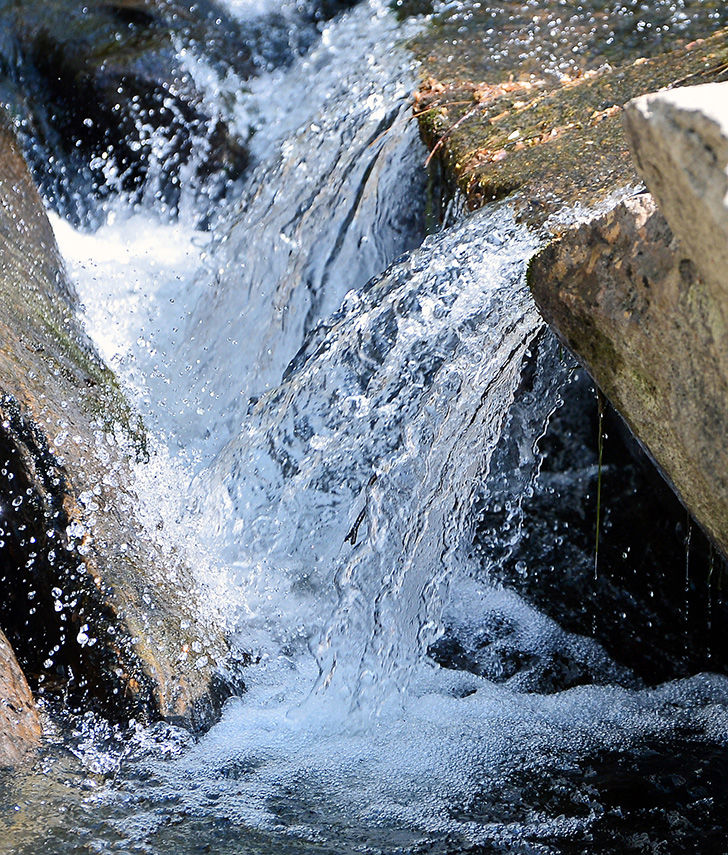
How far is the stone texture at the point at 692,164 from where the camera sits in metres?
1.44

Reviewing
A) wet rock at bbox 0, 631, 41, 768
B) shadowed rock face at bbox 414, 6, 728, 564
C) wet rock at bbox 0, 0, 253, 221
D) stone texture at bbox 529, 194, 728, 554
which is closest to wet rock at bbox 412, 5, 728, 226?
shadowed rock face at bbox 414, 6, 728, 564

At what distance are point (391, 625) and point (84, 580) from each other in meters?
0.99

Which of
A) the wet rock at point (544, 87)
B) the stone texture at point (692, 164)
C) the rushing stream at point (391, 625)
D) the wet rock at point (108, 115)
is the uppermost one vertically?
the wet rock at point (108, 115)

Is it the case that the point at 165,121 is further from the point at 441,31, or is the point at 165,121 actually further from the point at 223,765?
the point at 223,765

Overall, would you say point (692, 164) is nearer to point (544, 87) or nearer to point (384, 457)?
point (384, 457)

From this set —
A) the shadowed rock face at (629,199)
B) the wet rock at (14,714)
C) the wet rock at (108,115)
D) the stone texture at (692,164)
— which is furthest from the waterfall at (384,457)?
the wet rock at (108,115)

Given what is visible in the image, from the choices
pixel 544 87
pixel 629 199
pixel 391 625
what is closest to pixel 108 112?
pixel 544 87

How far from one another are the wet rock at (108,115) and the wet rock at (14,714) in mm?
3717

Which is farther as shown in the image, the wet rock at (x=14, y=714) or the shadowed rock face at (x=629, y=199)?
the wet rock at (x=14, y=714)

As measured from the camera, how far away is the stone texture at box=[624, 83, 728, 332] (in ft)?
4.72

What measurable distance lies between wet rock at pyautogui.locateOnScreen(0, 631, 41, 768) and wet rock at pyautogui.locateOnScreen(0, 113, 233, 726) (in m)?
0.13

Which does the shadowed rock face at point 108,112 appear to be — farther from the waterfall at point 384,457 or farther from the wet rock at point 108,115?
the waterfall at point 384,457

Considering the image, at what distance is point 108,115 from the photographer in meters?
5.66

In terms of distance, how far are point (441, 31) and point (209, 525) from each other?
3238 mm
